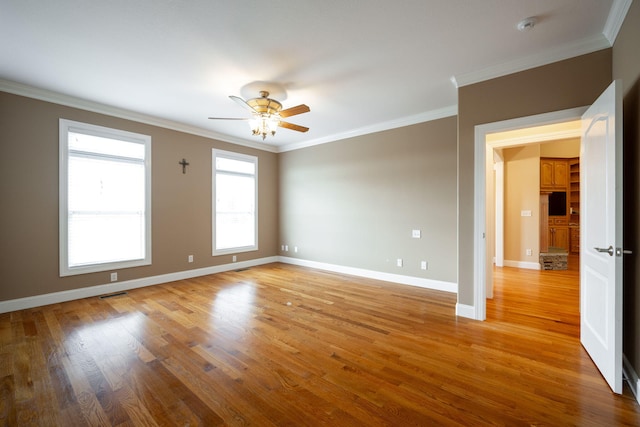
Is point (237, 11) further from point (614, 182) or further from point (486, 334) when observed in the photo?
point (486, 334)

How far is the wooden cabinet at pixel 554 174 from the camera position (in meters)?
7.57

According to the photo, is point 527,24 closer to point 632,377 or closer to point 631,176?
point 631,176

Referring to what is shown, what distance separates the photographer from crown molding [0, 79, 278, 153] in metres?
3.47

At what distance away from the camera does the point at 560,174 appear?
761 centimetres

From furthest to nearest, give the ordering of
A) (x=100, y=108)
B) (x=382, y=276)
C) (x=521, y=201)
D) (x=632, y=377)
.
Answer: (x=521, y=201), (x=382, y=276), (x=100, y=108), (x=632, y=377)

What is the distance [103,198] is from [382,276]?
4.92 meters

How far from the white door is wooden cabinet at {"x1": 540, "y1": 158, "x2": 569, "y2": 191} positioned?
643 centimetres

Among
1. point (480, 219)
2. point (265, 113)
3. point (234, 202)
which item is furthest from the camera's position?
point (234, 202)

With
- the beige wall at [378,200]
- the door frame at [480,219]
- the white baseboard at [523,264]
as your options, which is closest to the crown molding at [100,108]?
the beige wall at [378,200]

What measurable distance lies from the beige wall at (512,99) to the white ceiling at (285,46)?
4.7 inches

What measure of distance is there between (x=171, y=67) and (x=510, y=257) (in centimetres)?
751

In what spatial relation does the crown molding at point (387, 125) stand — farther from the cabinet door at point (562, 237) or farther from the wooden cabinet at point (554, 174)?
the cabinet door at point (562, 237)

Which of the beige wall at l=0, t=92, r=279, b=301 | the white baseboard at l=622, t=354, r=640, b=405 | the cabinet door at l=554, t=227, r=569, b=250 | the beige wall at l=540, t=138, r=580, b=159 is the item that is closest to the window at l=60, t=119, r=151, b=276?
the beige wall at l=0, t=92, r=279, b=301

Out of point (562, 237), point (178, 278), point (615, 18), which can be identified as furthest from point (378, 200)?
point (562, 237)
